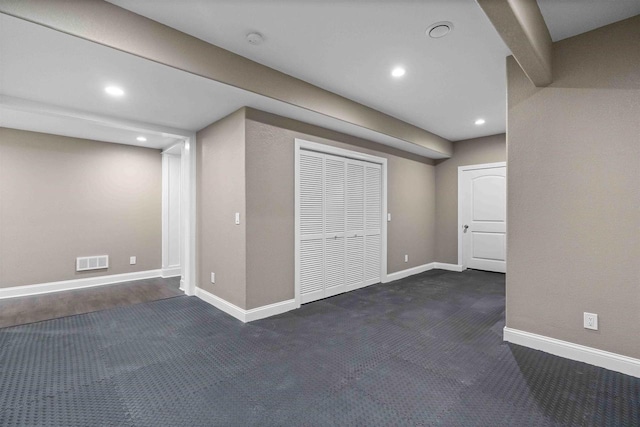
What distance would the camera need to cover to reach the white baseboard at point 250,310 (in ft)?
10.5

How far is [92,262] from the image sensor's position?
4703 millimetres

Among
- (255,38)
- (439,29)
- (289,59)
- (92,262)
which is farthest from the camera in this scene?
(92,262)

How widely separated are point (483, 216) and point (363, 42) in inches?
175

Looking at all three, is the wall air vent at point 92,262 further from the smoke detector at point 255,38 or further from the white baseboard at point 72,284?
the smoke detector at point 255,38

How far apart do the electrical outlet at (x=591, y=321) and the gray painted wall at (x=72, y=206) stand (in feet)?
19.3

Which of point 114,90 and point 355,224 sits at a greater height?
point 114,90

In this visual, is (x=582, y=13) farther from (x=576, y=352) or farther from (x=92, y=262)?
(x=92, y=262)

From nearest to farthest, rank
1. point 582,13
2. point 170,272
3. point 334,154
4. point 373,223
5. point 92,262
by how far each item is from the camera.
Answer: point 582,13, point 334,154, point 92,262, point 373,223, point 170,272

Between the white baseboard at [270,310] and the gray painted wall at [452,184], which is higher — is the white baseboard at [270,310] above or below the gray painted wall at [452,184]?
below

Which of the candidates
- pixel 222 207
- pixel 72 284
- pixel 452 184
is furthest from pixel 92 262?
pixel 452 184

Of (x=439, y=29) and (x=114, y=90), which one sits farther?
(x=114, y=90)

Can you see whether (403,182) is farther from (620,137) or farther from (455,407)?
(455,407)

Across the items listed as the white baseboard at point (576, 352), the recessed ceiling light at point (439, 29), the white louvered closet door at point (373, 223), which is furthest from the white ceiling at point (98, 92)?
the white baseboard at point (576, 352)

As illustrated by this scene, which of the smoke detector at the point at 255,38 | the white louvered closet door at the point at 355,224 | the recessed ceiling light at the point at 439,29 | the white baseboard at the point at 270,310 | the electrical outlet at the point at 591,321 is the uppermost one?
the smoke detector at the point at 255,38
